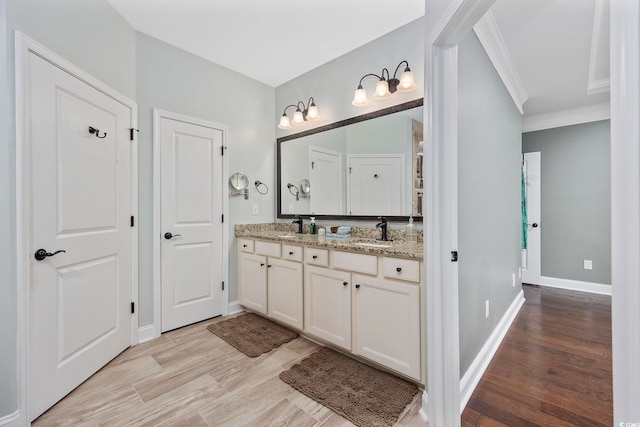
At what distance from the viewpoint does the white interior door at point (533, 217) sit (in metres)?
4.06

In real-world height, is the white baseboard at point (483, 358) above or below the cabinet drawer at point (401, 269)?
below

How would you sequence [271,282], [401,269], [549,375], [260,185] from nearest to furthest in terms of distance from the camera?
[401,269], [549,375], [271,282], [260,185]

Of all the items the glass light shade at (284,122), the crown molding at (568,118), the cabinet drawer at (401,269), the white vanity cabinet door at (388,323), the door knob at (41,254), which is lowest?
the white vanity cabinet door at (388,323)

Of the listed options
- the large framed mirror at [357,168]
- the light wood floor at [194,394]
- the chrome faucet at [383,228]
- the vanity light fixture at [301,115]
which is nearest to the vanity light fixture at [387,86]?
the large framed mirror at [357,168]

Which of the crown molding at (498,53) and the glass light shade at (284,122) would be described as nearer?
the crown molding at (498,53)

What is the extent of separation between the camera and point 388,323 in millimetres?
1834

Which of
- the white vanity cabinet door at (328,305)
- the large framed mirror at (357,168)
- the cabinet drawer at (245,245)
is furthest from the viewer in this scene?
the cabinet drawer at (245,245)

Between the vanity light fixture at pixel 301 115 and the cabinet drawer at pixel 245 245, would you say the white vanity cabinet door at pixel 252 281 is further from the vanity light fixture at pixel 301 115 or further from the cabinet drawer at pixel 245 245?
the vanity light fixture at pixel 301 115

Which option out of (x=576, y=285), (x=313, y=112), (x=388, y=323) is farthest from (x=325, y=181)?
(x=576, y=285)

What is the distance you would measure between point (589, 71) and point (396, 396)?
338cm

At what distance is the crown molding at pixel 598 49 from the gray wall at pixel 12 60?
3297mm

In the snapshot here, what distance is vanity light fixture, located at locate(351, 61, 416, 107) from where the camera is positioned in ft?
7.30

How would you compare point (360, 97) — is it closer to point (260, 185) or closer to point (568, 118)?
point (260, 185)

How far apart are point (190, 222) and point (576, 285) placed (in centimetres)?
485
